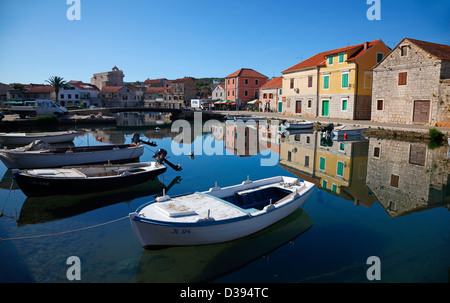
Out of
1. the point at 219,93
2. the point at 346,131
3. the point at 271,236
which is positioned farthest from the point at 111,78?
the point at 271,236

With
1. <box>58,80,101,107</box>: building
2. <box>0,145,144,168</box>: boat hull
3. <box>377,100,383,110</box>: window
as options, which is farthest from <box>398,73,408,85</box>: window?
<box>58,80,101,107</box>: building

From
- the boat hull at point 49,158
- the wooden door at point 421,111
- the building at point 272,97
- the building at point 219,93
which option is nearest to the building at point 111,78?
the building at point 219,93

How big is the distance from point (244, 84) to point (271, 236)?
5719cm

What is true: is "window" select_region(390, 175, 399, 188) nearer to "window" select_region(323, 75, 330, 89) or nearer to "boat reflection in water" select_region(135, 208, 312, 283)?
"boat reflection in water" select_region(135, 208, 312, 283)

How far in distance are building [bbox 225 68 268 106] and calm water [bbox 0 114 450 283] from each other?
159 feet

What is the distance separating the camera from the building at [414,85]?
26.4 metres

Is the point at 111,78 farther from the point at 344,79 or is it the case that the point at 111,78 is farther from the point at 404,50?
the point at 404,50

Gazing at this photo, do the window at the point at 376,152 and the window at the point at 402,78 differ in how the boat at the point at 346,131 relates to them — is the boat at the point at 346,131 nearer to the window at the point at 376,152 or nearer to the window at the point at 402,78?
the window at the point at 376,152

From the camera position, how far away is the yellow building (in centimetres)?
3475

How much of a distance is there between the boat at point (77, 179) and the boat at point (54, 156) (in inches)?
124

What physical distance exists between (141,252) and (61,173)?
7.07m

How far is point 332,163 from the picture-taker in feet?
61.6
